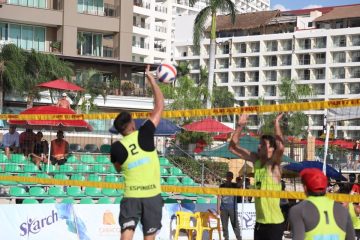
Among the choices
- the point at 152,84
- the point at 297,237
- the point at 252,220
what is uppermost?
the point at 152,84

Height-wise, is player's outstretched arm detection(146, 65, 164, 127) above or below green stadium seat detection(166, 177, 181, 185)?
above

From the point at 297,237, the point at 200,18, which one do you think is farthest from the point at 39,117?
the point at 200,18

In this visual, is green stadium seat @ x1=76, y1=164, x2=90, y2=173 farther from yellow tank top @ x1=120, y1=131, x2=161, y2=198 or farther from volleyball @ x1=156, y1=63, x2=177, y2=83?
yellow tank top @ x1=120, y1=131, x2=161, y2=198

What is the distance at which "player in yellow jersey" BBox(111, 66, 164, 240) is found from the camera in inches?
255

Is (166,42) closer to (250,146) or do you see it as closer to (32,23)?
(32,23)

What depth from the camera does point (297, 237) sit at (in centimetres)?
464

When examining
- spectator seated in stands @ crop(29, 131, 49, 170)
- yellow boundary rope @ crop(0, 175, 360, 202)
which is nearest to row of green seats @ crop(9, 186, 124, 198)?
spectator seated in stands @ crop(29, 131, 49, 170)

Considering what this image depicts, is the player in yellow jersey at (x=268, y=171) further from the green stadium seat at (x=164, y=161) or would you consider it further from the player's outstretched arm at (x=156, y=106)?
the green stadium seat at (x=164, y=161)

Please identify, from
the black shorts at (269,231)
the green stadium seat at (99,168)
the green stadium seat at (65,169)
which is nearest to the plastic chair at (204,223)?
the green stadium seat at (65,169)

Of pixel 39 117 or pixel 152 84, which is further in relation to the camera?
pixel 39 117

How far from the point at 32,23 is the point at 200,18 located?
10.5 m

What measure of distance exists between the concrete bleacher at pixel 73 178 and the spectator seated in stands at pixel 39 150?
18cm

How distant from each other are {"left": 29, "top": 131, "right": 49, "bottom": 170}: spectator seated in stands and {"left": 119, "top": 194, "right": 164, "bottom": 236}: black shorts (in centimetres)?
1092

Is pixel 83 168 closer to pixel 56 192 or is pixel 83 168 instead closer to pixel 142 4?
pixel 56 192
